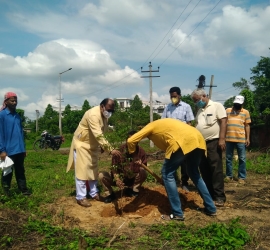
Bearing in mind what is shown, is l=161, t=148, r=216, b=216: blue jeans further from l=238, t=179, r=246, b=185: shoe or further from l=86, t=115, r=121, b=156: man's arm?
l=238, t=179, r=246, b=185: shoe

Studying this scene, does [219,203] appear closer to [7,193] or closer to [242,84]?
[7,193]

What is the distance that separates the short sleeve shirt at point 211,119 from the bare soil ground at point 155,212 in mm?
1146

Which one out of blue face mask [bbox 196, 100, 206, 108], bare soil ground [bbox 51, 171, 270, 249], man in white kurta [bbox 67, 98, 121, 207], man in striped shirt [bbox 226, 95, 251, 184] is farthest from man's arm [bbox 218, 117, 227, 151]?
man in striped shirt [bbox 226, 95, 251, 184]

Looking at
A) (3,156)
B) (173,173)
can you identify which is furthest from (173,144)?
(3,156)

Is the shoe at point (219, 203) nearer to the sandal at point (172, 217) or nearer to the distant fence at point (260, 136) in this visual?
the sandal at point (172, 217)

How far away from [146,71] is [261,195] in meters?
20.6

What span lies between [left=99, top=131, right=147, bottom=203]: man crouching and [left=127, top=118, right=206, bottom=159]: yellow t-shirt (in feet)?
2.09

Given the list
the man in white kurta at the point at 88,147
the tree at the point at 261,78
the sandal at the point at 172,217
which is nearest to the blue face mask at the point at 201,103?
the man in white kurta at the point at 88,147

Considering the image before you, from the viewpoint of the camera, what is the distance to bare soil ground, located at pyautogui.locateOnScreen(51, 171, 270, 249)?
4195mm

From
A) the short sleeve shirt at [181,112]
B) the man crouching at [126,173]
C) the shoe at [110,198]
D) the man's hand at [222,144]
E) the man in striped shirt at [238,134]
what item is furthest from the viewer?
the man in striped shirt at [238,134]

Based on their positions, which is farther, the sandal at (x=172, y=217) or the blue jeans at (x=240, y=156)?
the blue jeans at (x=240, y=156)

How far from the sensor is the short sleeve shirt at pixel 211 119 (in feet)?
16.9

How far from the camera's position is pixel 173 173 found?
438cm

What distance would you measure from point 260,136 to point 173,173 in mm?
12321
